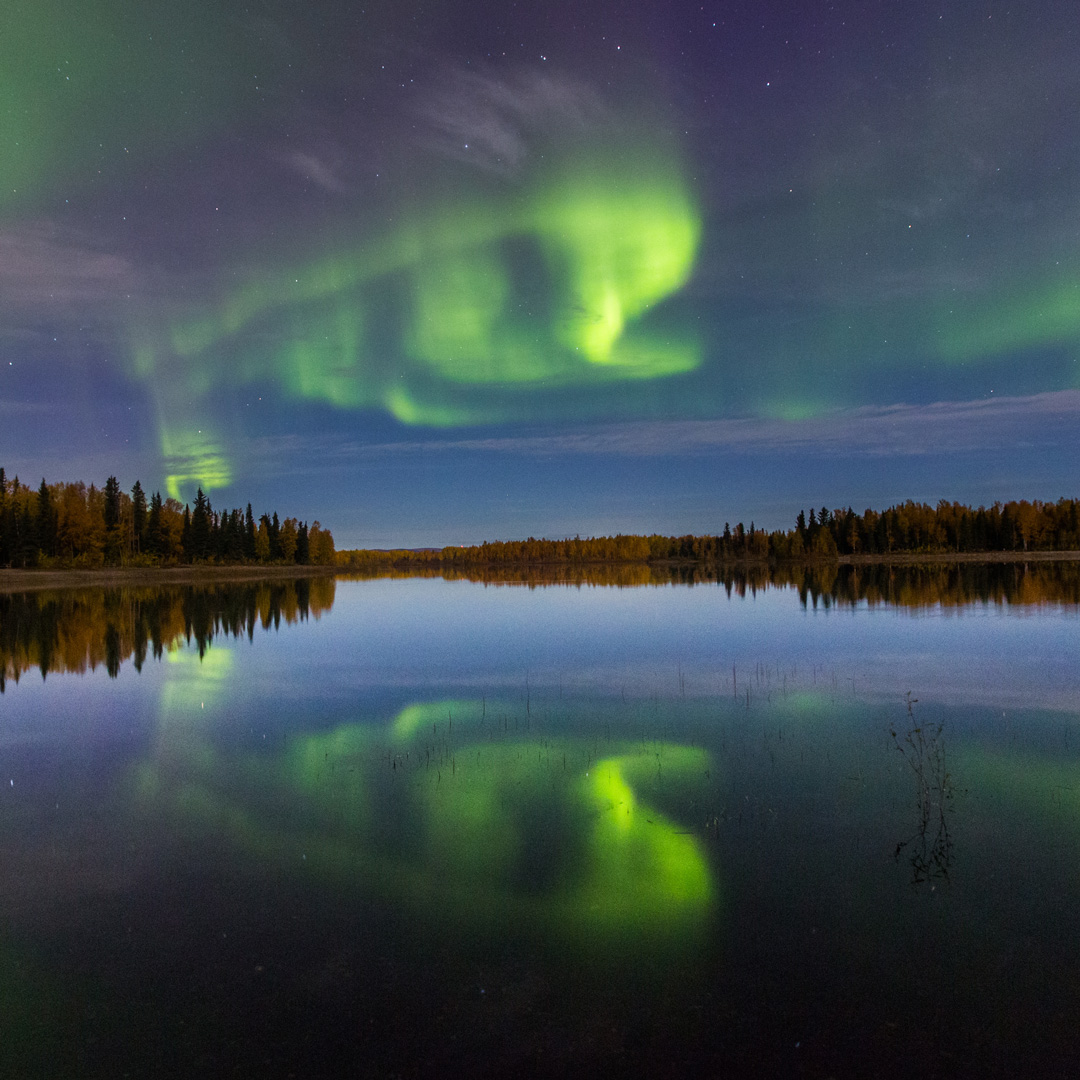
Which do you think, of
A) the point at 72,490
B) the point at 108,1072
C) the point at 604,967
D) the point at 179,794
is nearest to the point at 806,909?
the point at 604,967

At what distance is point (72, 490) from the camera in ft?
571

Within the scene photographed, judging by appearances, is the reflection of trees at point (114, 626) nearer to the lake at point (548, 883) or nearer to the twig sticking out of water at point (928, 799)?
the lake at point (548, 883)

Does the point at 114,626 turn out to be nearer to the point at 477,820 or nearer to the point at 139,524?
the point at 477,820

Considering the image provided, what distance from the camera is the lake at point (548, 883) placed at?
7375mm

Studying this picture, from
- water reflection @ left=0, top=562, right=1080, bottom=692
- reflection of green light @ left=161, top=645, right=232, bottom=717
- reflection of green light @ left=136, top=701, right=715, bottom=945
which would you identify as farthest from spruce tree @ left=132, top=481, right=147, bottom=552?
reflection of green light @ left=136, top=701, right=715, bottom=945

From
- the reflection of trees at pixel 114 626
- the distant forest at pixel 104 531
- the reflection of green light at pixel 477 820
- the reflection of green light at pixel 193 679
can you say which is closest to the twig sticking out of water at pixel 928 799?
the reflection of green light at pixel 477 820

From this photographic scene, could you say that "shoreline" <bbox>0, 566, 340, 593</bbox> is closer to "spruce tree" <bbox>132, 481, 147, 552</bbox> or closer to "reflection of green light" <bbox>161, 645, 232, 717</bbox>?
"spruce tree" <bbox>132, 481, 147, 552</bbox>

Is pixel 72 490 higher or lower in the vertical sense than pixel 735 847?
higher

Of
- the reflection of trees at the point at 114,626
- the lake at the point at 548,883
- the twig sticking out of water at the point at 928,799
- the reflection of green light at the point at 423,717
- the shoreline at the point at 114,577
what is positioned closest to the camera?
the lake at the point at 548,883

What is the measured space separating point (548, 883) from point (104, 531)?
17330 cm

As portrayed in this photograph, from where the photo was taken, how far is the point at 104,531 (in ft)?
512

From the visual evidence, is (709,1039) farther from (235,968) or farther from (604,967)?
(235,968)

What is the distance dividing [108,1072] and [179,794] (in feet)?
30.8

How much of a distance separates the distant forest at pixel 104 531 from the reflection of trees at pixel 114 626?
70.1 meters
